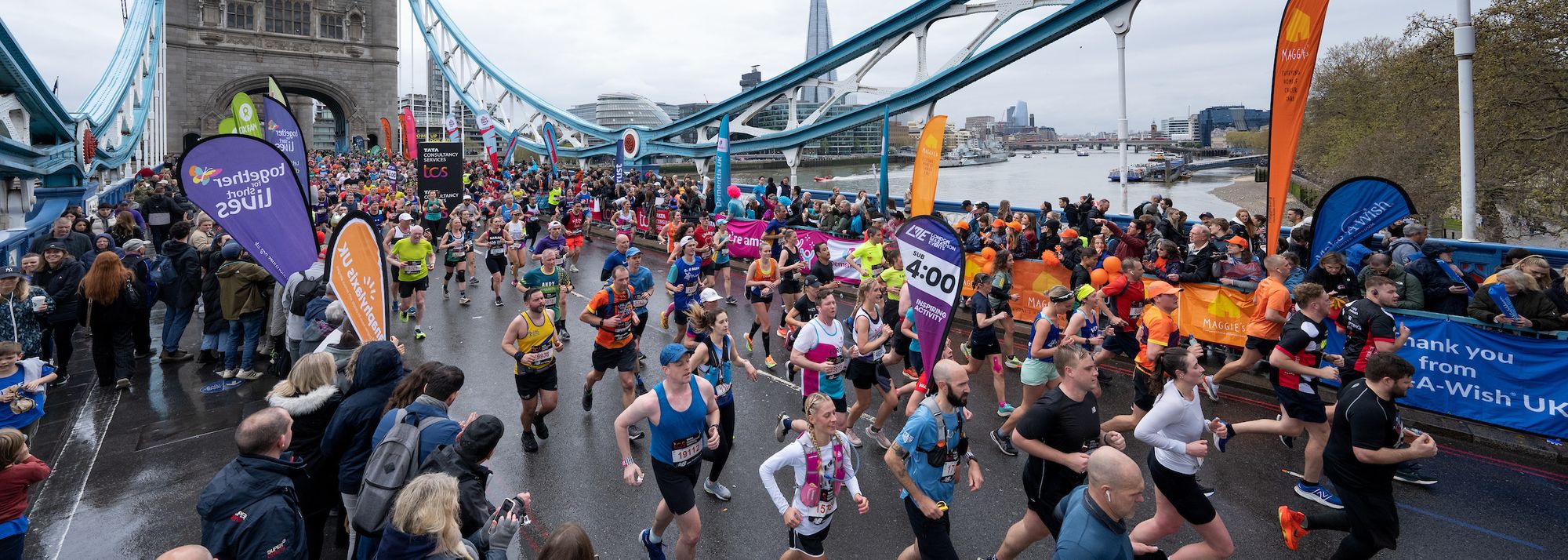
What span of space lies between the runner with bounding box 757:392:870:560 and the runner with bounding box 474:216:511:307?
10289 mm

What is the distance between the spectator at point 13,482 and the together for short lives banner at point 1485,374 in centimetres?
898

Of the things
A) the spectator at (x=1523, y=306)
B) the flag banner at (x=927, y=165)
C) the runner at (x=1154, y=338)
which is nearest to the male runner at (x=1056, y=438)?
the runner at (x=1154, y=338)

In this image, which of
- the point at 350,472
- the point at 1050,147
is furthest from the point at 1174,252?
the point at 1050,147

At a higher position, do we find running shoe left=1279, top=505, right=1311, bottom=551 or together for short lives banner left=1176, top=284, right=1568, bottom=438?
together for short lives banner left=1176, top=284, right=1568, bottom=438

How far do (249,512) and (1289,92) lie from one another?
1045cm

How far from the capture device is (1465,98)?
32.4 feet

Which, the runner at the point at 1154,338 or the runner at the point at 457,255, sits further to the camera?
the runner at the point at 457,255

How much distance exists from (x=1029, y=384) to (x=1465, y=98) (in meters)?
8.00

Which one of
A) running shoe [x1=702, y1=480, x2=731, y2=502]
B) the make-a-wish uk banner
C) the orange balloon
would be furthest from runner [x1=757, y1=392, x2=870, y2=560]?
the orange balloon

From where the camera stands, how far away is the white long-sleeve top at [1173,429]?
4535mm

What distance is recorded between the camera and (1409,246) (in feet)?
27.7

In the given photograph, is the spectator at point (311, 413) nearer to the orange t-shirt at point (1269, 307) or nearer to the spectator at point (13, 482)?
the spectator at point (13, 482)

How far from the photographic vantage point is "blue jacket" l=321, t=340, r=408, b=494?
461cm

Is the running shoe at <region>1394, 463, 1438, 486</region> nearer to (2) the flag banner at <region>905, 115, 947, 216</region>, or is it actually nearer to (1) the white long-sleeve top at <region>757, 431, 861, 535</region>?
(1) the white long-sleeve top at <region>757, 431, 861, 535</region>
